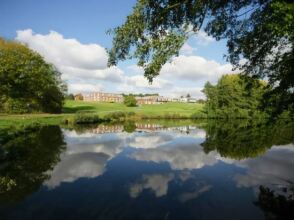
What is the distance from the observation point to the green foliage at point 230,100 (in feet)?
273

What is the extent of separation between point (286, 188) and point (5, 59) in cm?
5152

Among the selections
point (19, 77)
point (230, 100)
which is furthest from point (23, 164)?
point (230, 100)

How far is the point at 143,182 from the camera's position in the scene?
1678 centimetres

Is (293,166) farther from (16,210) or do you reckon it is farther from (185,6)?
(16,210)

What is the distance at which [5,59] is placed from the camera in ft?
175

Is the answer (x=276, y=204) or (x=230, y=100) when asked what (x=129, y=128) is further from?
(x=230, y=100)

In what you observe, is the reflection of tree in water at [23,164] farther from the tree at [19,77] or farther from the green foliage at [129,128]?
the tree at [19,77]

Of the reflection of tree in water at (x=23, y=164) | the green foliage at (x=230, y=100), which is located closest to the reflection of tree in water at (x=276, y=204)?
the reflection of tree in water at (x=23, y=164)

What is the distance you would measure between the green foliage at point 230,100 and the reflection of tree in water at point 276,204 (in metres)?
68.8

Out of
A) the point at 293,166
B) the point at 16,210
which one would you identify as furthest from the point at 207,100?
the point at 16,210

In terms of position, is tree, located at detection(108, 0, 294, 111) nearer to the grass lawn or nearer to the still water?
the still water

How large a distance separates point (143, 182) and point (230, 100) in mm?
Answer: 74223

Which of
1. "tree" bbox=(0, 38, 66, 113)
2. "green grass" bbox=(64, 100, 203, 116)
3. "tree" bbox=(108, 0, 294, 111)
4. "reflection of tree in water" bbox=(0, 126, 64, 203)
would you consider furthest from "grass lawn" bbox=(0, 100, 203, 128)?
"tree" bbox=(108, 0, 294, 111)

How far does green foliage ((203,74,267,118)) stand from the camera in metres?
83.1
